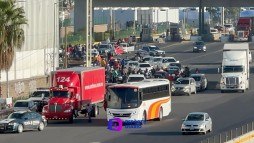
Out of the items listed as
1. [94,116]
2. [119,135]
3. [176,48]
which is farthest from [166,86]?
[176,48]

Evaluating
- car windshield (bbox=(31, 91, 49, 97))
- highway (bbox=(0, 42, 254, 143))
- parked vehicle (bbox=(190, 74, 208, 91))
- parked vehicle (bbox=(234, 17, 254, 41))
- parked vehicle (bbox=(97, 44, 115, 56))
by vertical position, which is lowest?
highway (bbox=(0, 42, 254, 143))

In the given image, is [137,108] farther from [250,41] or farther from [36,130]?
[250,41]

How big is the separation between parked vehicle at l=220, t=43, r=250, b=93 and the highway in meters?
0.77

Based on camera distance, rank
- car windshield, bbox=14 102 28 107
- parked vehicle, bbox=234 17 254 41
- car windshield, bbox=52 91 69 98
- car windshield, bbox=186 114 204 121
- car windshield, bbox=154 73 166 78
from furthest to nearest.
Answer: parked vehicle, bbox=234 17 254 41 → car windshield, bbox=154 73 166 78 → car windshield, bbox=14 102 28 107 → car windshield, bbox=52 91 69 98 → car windshield, bbox=186 114 204 121

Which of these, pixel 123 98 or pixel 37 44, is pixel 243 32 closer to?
pixel 37 44

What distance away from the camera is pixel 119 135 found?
2206 inches

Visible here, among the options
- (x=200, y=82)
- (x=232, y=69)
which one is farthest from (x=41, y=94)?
(x=232, y=69)

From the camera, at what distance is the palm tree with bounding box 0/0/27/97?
68188mm

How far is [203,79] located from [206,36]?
2809 inches

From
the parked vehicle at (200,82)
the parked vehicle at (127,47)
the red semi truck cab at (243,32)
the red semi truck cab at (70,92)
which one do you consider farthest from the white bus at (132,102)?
the red semi truck cab at (243,32)

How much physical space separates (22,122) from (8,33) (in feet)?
42.5

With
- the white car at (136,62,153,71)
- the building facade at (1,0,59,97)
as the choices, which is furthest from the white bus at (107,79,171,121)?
the white car at (136,62,153,71)

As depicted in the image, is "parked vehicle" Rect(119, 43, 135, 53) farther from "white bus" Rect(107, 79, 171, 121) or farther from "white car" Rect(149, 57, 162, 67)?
"white bus" Rect(107, 79, 171, 121)

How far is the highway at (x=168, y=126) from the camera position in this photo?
54031mm
